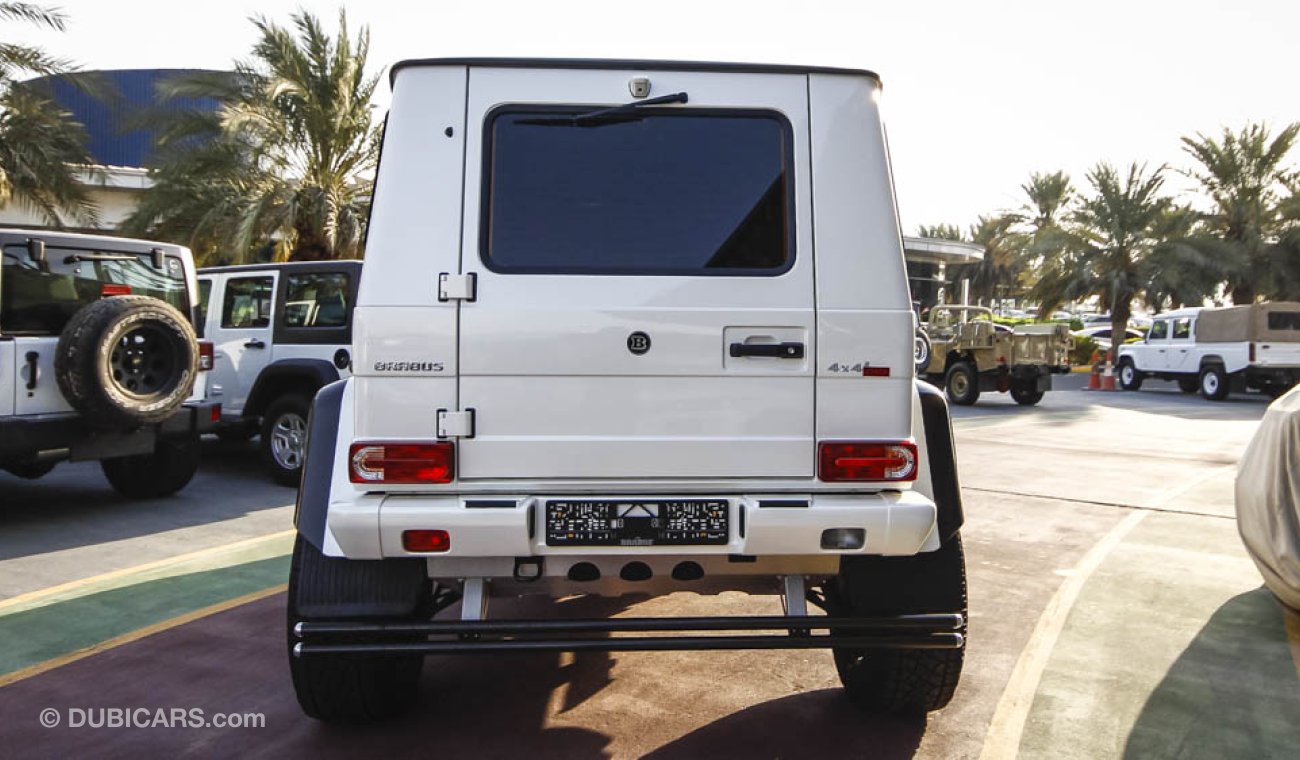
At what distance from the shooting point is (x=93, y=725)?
3725mm

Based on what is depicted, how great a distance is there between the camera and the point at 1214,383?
68.8ft

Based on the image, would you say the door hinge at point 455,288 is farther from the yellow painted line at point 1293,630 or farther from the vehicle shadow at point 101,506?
the vehicle shadow at point 101,506

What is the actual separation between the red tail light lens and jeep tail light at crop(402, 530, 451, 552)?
18.6 ft

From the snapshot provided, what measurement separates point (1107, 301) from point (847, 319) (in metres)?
27.7

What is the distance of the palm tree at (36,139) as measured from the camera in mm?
14734

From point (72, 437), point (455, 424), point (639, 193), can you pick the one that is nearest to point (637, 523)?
point (455, 424)

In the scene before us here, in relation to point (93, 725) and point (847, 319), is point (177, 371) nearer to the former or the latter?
point (93, 725)

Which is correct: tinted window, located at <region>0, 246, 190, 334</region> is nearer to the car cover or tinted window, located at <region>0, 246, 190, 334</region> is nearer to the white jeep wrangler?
the white jeep wrangler

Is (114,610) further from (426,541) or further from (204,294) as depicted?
(204,294)

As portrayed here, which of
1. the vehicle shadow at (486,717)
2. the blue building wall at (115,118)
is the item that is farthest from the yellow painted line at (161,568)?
the blue building wall at (115,118)

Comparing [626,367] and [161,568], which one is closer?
[626,367]

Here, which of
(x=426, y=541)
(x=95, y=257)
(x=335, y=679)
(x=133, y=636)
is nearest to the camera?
(x=426, y=541)

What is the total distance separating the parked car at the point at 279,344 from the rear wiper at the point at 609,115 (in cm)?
562

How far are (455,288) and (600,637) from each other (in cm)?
119
